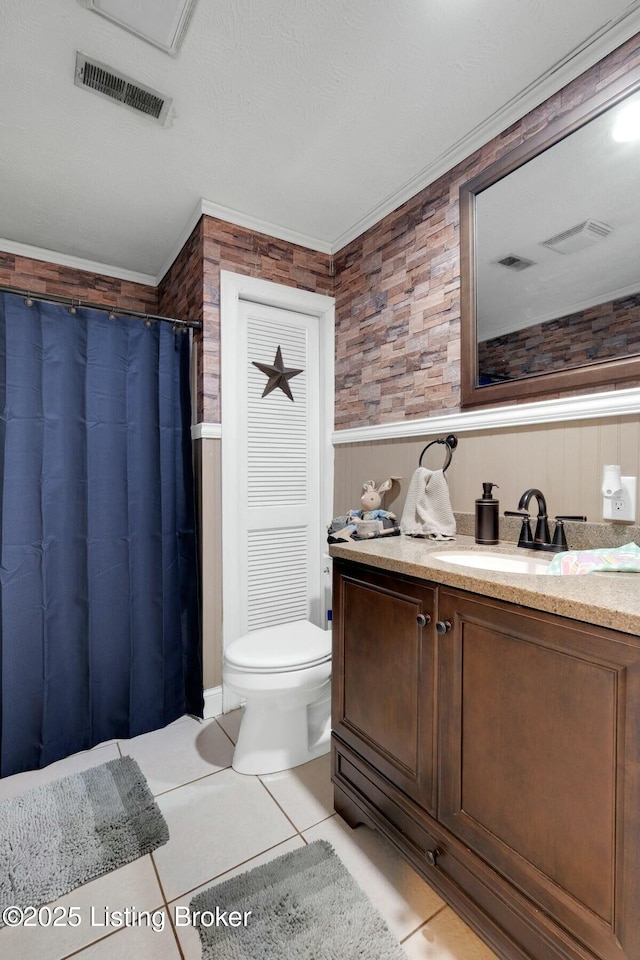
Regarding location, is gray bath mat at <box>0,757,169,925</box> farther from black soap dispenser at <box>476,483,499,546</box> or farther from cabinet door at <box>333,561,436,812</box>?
black soap dispenser at <box>476,483,499,546</box>

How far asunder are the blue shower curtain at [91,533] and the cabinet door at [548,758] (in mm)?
1456

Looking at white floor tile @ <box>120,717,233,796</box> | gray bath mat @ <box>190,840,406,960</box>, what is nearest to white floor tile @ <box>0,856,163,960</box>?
gray bath mat @ <box>190,840,406,960</box>

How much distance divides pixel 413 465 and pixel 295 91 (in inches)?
56.5

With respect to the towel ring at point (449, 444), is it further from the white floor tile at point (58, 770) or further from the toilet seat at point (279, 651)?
the white floor tile at point (58, 770)

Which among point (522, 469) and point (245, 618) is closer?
point (522, 469)

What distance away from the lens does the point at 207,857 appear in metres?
1.34

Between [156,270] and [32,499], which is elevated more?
[156,270]

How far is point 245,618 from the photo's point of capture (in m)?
2.28

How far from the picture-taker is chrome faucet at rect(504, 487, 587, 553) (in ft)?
4.54

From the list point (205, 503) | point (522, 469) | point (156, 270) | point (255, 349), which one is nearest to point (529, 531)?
point (522, 469)

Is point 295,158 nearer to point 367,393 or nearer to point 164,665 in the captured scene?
point 367,393

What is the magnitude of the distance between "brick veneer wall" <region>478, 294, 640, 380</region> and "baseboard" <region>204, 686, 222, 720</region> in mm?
1896

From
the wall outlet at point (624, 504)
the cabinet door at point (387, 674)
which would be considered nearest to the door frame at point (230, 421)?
the cabinet door at point (387, 674)

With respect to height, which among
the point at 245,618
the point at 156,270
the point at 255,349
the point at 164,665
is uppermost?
the point at 156,270
